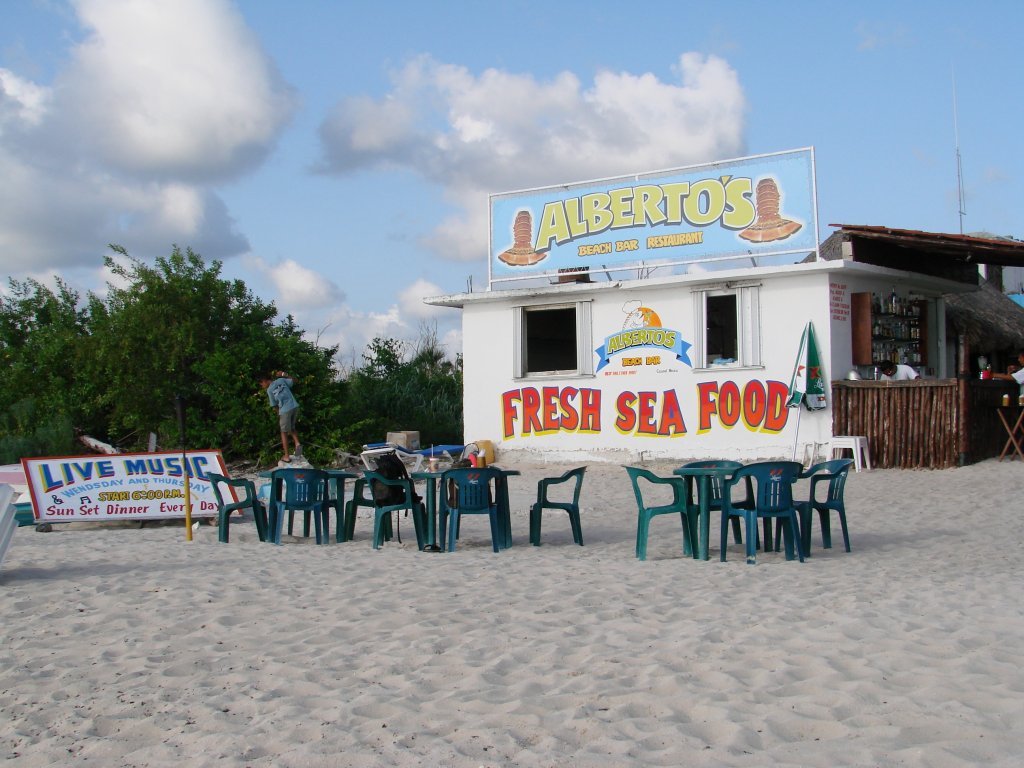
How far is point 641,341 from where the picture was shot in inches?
666

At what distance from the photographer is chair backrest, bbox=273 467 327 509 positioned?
9914mm

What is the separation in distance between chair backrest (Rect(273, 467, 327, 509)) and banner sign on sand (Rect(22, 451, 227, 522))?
7.00ft

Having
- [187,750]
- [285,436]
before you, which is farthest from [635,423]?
[187,750]

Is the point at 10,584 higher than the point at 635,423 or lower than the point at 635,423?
lower

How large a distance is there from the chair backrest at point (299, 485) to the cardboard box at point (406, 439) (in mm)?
8712

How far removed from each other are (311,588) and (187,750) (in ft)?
10.4

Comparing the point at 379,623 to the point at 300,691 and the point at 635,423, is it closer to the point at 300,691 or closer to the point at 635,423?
the point at 300,691

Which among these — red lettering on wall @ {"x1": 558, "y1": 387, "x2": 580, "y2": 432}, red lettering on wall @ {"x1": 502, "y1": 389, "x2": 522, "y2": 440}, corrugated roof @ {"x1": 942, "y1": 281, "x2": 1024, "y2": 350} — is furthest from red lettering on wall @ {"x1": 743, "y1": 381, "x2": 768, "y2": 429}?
corrugated roof @ {"x1": 942, "y1": 281, "x2": 1024, "y2": 350}

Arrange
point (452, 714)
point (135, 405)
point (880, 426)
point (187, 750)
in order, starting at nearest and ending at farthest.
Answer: point (187, 750) → point (452, 714) → point (880, 426) → point (135, 405)

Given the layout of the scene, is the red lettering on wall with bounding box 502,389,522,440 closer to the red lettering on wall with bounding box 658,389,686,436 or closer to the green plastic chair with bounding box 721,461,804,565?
the red lettering on wall with bounding box 658,389,686,436

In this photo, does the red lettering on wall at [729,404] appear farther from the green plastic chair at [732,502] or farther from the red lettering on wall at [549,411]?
the green plastic chair at [732,502]

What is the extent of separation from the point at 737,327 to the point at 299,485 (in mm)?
8729

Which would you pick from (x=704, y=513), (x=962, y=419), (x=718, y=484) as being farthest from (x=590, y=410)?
(x=704, y=513)

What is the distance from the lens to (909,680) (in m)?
4.64
